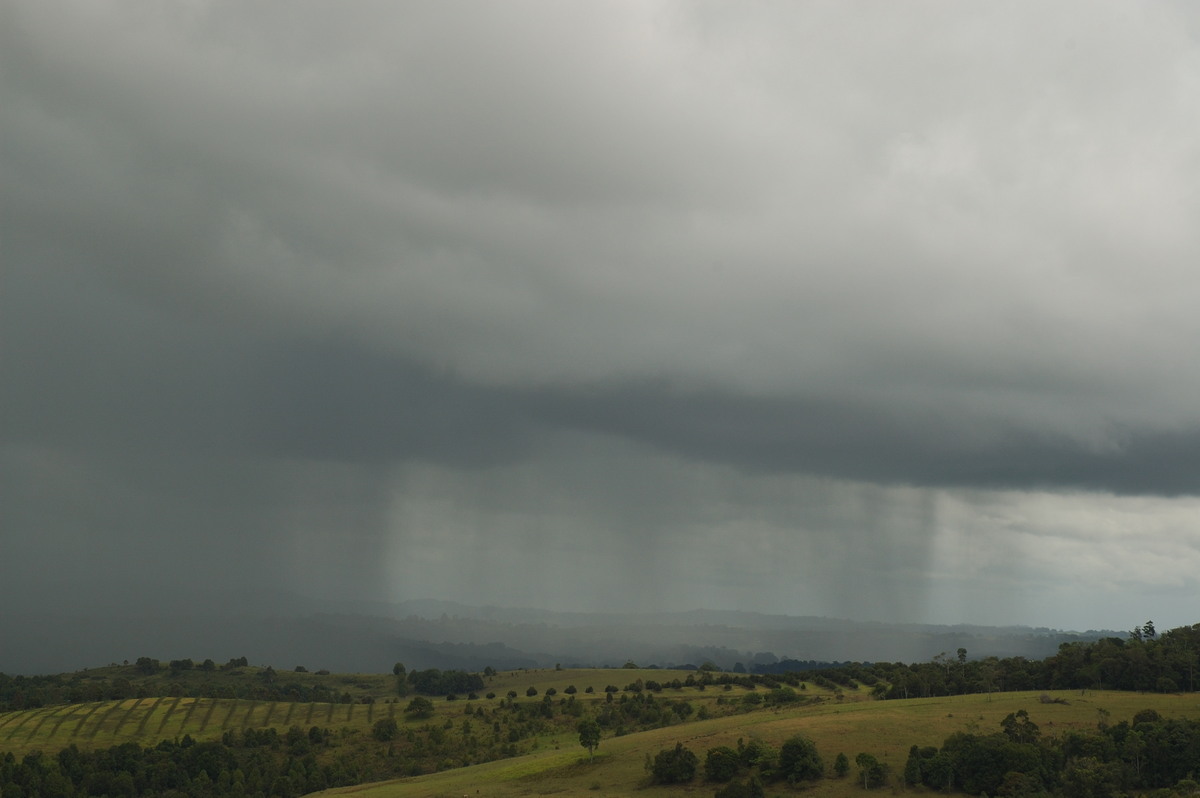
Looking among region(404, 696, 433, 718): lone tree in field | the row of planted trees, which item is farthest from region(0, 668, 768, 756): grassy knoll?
the row of planted trees

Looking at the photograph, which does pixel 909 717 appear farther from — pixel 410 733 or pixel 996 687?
pixel 410 733

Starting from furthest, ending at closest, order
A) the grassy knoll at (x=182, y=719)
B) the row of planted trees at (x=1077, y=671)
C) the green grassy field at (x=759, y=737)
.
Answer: the grassy knoll at (x=182, y=719)
the row of planted trees at (x=1077, y=671)
the green grassy field at (x=759, y=737)

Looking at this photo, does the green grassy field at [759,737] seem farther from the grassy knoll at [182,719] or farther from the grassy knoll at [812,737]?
the grassy knoll at [182,719]

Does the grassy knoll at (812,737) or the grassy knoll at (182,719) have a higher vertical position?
the grassy knoll at (812,737)

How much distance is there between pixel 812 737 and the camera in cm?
10156

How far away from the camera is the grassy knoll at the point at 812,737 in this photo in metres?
96.1

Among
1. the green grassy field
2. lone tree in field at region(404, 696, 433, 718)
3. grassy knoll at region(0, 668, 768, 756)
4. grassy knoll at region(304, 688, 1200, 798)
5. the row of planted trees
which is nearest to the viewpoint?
grassy knoll at region(304, 688, 1200, 798)

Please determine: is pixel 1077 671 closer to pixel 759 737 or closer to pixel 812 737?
pixel 812 737

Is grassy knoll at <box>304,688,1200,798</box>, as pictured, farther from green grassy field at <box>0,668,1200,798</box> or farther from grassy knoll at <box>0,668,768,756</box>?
grassy knoll at <box>0,668,768,756</box>

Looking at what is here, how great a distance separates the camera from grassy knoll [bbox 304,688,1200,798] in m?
96.1

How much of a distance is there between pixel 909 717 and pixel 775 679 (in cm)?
8626

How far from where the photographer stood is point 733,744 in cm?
10212

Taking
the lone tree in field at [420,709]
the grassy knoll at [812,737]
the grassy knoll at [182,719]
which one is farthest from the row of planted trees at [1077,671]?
the lone tree in field at [420,709]

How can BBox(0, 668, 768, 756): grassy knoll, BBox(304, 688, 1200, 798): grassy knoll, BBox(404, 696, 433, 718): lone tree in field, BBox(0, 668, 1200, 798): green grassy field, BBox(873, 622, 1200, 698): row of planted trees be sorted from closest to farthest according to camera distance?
BBox(304, 688, 1200, 798): grassy knoll, BBox(0, 668, 1200, 798): green grassy field, BBox(873, 622, 1200, 698): row of planted trees, BBox(0, 668, 768, 756): grassy knoll, BBox(404, 696, 433, 718): lone tree in field
